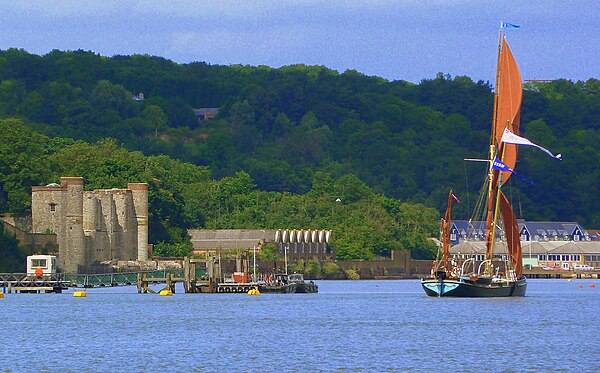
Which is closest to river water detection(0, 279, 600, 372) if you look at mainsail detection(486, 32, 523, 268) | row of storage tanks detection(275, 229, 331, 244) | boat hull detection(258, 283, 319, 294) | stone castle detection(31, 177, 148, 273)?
mainsail detection(486, 32, 523, 268)

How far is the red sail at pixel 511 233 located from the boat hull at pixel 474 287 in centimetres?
114

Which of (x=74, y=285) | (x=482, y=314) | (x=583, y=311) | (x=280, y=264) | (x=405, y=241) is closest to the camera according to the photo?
(x=482, y=314)

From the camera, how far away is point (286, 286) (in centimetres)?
10881

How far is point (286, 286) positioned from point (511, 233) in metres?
21.0

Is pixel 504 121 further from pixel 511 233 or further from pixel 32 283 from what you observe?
pixel 32 283

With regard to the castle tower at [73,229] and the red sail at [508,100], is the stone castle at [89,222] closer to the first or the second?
the castle tower at [73,229]

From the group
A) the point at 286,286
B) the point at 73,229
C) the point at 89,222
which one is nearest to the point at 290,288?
the point at 286,286

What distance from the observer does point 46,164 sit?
140 meters

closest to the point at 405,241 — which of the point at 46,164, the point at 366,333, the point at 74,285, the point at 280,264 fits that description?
the point at 280,264

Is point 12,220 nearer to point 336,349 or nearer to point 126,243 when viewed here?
point 126,243

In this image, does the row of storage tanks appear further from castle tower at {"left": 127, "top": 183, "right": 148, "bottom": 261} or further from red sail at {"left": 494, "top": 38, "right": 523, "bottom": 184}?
red sail at {"left": 494, "top": 38, "right": 523, "bottom": 184}

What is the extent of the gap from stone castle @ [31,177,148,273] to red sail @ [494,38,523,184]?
137 ft

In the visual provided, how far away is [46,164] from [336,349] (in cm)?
8581

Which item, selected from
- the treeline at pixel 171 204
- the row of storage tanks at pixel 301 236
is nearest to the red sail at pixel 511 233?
the treeline at pixel 171 204
